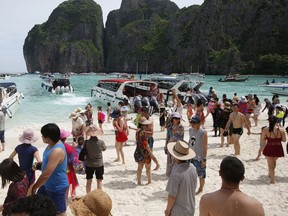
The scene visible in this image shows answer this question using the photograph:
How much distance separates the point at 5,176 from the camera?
3.28 metres

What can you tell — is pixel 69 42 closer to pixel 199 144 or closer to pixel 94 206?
pixel 199 144

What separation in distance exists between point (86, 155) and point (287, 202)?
12.7 ft

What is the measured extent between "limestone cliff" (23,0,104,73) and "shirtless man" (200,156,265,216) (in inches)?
6410

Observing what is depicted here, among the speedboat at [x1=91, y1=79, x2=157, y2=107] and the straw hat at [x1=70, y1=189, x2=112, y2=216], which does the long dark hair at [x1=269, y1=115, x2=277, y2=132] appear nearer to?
the straw hat at [x1=70, y1=189, x2=112, y2=216]

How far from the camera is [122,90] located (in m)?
22.1

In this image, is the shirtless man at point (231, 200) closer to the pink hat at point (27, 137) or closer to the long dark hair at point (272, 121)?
the pink hat at point (27, 137)

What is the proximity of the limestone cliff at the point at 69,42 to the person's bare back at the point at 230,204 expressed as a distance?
534 feet

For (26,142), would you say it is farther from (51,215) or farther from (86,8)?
(86,8)

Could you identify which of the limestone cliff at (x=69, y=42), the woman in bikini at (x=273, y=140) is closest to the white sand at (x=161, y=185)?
the woman in bikini at (x=273, y=140)

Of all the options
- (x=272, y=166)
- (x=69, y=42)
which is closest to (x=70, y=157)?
(x=272, y=166)

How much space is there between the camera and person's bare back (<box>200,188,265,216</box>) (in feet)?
7.67

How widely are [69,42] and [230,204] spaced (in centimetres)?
18630

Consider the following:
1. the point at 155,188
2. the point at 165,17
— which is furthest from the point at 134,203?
the point at 165,17

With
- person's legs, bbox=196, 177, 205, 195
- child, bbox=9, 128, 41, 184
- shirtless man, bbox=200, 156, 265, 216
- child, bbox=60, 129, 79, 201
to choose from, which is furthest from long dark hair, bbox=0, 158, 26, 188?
person's legs, bbox=196, 177, 205, 195
